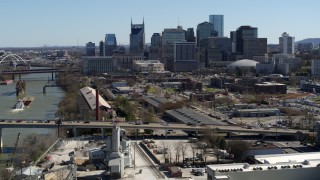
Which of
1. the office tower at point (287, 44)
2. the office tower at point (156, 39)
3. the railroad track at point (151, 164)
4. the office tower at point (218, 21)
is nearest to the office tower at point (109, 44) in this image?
the office tower at point (156, 39)

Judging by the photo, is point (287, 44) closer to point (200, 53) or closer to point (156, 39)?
point (200, 53)

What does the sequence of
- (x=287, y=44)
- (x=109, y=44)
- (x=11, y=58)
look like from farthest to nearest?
(x=109, y=44)
(x=11, y=58)
(x=287, y=44)

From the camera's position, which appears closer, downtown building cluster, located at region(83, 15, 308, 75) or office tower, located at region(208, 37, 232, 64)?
downtown building cluster, located at region(83, 15, 308, 75)

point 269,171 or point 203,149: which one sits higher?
point 269,171

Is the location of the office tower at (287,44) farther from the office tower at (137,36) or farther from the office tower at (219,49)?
the office tower at (137,36)

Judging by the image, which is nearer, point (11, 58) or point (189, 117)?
point (189, 117)

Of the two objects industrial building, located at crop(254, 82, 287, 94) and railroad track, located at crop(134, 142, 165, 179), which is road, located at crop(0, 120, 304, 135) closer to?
railroad track, located at crop(134, 142, 165, 179)

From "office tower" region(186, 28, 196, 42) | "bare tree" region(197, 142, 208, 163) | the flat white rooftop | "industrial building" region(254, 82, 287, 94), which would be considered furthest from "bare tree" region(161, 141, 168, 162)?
"office tower" region(186, 28, 196, 42)

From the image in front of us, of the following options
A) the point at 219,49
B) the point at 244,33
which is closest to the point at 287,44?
the point at 244,33

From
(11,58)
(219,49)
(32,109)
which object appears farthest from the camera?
(11,58)
